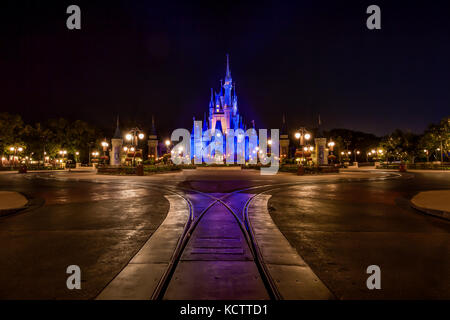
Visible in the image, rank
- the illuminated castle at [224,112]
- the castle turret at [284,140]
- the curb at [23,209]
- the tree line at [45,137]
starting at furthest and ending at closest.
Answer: the illuminated castle at [224,112], the tree line at [45,137], the castle turret at [284,140], the curb at [23,209]

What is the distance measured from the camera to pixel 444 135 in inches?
2184

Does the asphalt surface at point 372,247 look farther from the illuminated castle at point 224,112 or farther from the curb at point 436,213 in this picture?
the illuminated castle at point 224,112

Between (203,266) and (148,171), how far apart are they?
3219 centimetres

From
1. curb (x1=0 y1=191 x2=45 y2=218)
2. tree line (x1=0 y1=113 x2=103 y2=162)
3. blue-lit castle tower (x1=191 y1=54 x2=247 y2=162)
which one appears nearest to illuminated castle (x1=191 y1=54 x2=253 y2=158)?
blue-lit castle tower (x1=191 y1=54 x2=247 y2=162)

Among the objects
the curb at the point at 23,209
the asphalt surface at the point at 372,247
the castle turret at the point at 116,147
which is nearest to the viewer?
the asphalt surface at the point at 372,247

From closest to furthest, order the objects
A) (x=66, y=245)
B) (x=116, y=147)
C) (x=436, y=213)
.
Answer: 1. (x=66, y=245)
2. (x=436, y=213)
3. (x=116, y=147)

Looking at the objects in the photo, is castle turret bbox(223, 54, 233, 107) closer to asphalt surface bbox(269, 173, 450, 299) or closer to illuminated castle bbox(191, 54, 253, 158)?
illuminated castle bbox(191, 54, 253, 158)

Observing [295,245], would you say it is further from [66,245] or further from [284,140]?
[284,140]

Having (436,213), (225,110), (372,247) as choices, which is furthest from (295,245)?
(225,110)

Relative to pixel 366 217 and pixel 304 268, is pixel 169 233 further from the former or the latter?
pixel 366 217

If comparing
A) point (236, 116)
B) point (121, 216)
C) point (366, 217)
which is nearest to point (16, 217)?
point (121, 216)

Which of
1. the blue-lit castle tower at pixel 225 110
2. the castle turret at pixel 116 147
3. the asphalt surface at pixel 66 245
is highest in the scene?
the blue-lit castle tower at pixel 225 110

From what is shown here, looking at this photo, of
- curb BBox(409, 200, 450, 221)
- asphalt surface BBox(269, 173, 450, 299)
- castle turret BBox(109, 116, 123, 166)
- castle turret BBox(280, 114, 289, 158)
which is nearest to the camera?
asphalt surface BBox(269, 173, 450, 299)

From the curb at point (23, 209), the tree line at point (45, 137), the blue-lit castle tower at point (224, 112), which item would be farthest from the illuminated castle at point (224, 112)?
the curb at point (23, 209)
